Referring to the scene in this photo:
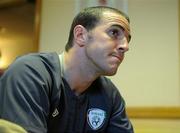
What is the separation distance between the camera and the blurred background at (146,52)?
204 cm

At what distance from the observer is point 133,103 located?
2088 mm

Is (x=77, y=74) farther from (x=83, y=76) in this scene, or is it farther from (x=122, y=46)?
(x=122, y=46)

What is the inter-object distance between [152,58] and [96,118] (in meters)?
0.87

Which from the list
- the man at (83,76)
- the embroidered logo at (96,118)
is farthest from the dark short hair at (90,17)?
the embroidered logo at (96,118)

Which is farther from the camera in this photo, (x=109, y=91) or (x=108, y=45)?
(x=109, y=91)

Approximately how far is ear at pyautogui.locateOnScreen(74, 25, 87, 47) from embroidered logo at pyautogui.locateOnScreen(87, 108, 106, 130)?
275 millimetres

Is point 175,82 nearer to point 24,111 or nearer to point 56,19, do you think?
point 56,19

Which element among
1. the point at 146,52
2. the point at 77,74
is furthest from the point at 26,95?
the point at 146,52

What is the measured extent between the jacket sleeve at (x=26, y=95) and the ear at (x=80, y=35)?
0.85 feet

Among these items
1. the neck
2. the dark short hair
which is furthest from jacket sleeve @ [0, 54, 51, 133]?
the dark short hair

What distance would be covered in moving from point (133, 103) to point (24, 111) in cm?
116

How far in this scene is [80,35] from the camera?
1.39m

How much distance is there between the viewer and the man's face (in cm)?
133

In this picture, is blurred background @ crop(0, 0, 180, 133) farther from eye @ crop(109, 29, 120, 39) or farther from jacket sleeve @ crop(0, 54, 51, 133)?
jacket sleeve @ crop(0, 54, 51, 133)
